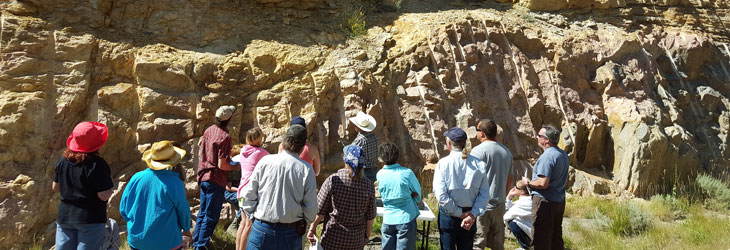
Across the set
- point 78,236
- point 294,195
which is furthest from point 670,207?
point 78,236

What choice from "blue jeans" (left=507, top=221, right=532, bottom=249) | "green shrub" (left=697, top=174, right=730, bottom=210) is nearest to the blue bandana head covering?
"blue jeans" (left=507, top=221, right=532, bottom=249)

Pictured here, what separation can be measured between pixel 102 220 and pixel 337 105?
4.92 m

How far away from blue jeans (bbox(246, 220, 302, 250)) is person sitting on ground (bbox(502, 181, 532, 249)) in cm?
293

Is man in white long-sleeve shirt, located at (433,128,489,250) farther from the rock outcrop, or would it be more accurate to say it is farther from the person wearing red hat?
the rock outcrop

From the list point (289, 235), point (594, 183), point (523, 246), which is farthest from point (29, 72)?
point (594, 183)

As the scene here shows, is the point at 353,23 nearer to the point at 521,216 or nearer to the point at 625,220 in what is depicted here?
the point at 521,216

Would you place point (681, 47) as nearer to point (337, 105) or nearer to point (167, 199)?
point (337, 105)

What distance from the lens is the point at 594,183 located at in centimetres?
993

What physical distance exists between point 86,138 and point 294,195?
1.80 meters

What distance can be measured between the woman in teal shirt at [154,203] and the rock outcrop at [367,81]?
11.4 feet

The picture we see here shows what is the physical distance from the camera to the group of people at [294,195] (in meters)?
4.24

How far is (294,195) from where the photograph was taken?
4.23 meters

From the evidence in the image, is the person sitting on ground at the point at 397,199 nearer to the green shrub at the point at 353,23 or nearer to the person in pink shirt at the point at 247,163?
the person in pink shirt at the point at 247,163

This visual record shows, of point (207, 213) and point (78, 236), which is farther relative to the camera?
point (207, 213)
